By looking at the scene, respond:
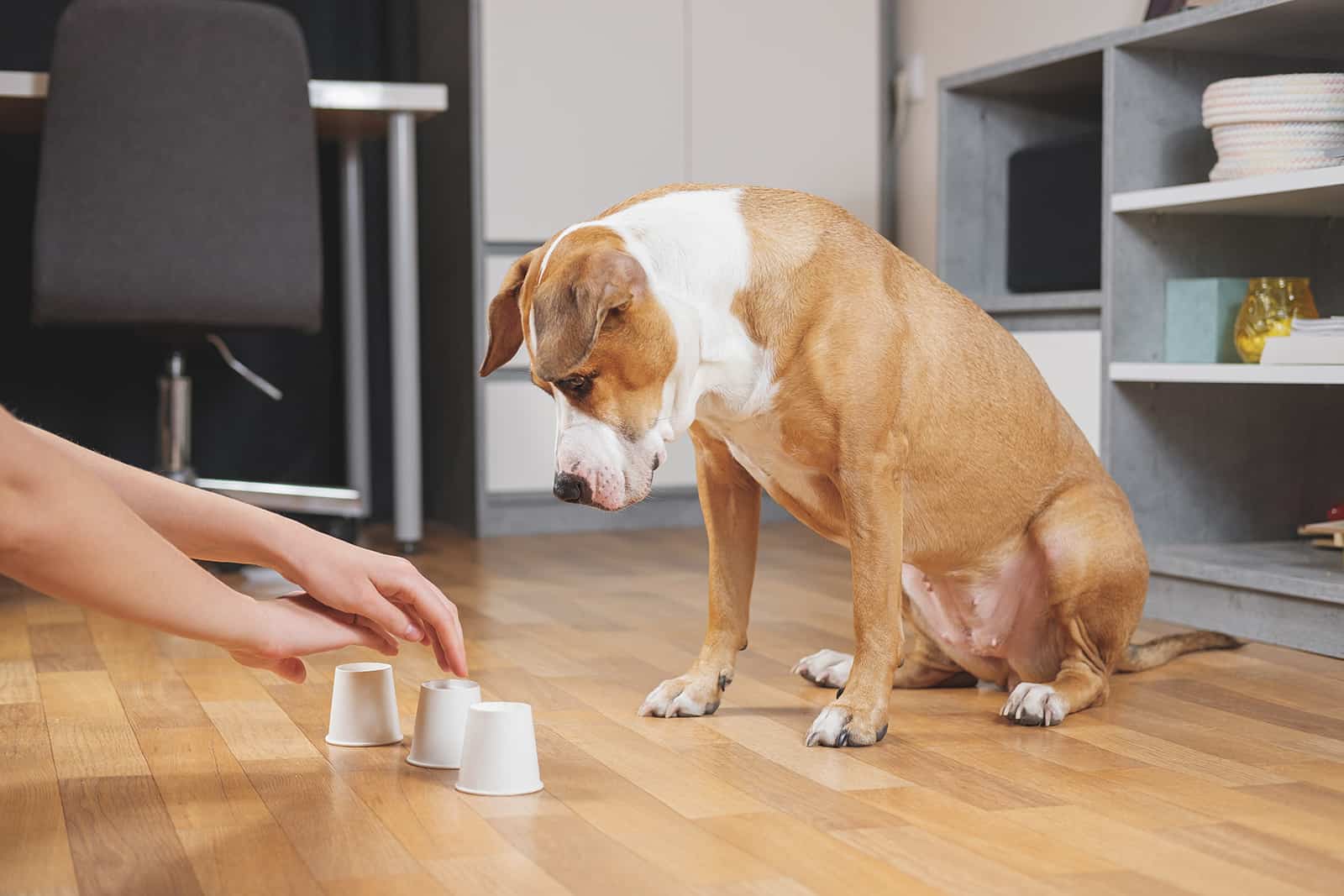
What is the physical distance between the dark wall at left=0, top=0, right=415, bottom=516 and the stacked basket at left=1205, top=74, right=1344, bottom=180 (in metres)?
2.66

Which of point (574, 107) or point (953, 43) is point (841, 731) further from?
point (953, 43)

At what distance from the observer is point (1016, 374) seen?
1950 mm

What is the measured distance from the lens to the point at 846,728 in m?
1.68

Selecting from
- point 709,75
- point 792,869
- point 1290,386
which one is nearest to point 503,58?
point 709,75

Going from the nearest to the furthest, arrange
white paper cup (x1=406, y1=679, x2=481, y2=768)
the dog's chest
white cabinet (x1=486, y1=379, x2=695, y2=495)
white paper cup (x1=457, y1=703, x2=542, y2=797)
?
white paper cup (x1=457, y1=703, x2=542, y2=797) < white paper cup (x1=406, y1=679, x2=481, y2=768) < the dog's chest < white cabinet (x1=486, y1=379, x2=695, y2=495)

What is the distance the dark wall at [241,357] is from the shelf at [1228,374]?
2.44 meters

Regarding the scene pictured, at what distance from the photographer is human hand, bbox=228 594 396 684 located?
1145mm

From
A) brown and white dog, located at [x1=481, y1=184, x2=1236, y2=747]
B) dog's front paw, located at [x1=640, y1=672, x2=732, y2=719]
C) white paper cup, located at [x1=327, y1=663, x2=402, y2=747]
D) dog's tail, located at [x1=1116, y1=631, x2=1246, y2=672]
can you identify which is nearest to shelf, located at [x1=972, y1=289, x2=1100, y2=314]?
dog's tail, located at [x1=1116, y1=631, x2=1246, y2=672]

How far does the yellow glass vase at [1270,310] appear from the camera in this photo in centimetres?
256

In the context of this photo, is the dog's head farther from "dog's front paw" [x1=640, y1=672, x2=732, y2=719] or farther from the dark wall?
the dark wall

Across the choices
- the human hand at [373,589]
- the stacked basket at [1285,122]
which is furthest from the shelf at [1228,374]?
the human hand at [373,589]

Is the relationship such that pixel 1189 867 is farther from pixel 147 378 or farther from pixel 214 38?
pixel 147 378

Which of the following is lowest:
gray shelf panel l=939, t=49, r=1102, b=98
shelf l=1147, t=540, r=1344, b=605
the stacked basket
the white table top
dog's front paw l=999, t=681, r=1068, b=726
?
dog's front paw l=999, t=681, r=1068, b=726

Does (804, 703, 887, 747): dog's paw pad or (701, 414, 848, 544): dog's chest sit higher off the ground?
(701, 414, 848, 544): dog's chest
